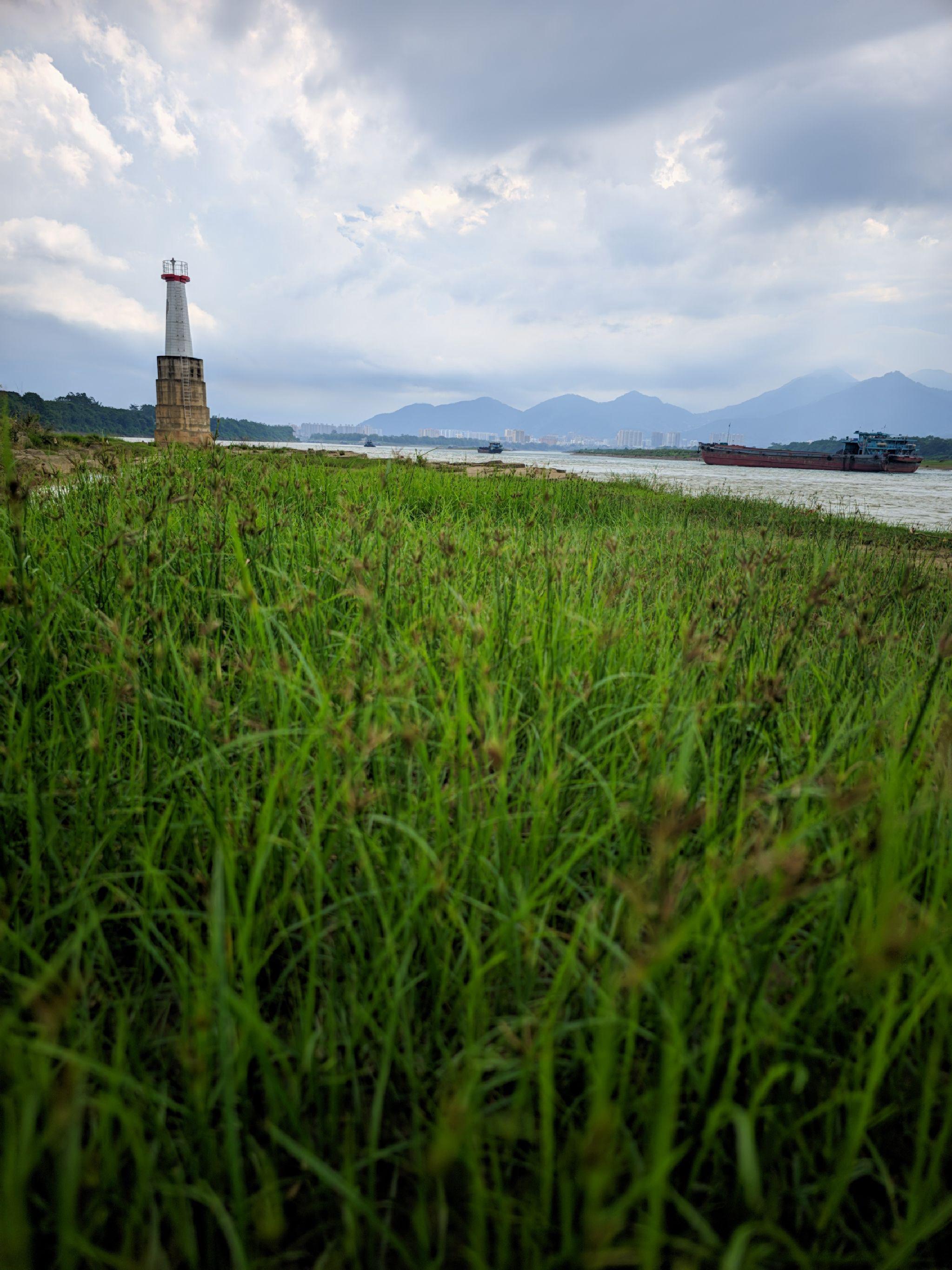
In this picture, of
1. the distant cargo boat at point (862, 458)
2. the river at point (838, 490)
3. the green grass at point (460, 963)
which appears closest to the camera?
the green grass at point (460, 963)

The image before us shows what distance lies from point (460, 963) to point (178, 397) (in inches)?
1241

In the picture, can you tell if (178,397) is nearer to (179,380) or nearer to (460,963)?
(179,380)

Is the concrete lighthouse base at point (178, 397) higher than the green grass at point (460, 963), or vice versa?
the concrete lighthouse base at point (178, 397)

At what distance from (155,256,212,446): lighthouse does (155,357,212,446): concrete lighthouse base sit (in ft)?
0.07

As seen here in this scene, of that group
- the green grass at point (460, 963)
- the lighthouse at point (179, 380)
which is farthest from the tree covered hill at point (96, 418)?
the green grass at point (460, 963)

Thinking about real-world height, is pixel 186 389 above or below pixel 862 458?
below

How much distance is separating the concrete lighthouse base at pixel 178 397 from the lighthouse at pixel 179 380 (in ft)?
0.07

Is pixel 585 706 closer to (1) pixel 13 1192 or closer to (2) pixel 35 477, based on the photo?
(1) pixel 13 1192

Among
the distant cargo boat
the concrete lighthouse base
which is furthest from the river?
the distant cargo boat

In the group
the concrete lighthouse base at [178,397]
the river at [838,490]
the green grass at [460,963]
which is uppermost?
the concrete lighthouse base at [178,397]

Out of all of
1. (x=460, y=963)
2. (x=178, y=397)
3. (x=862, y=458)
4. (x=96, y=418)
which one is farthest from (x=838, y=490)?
(x=96, y=418)

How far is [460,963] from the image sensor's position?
0.94 metres

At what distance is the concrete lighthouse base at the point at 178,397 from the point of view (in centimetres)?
2744

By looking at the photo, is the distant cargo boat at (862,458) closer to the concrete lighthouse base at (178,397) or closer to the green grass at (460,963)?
the concrete lighthouse base at (178,397)
